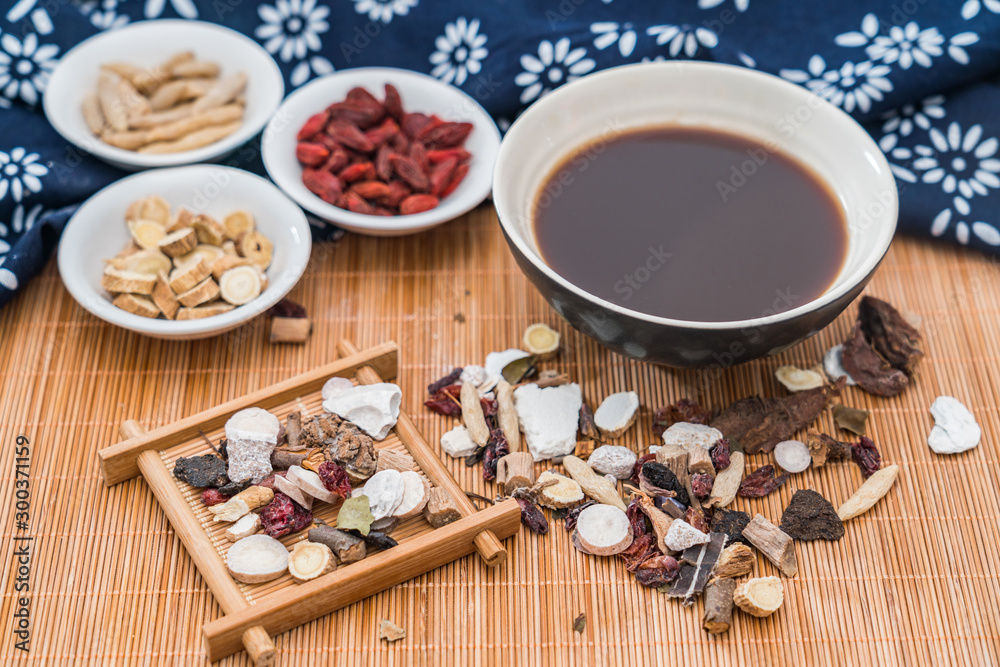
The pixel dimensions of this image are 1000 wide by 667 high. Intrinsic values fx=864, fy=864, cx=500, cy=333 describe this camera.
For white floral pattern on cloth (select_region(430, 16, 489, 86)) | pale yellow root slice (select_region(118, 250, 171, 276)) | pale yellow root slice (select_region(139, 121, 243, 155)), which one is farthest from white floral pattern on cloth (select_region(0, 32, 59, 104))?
white floral pattern on cloth (select_region(430, 16, 489, 86))

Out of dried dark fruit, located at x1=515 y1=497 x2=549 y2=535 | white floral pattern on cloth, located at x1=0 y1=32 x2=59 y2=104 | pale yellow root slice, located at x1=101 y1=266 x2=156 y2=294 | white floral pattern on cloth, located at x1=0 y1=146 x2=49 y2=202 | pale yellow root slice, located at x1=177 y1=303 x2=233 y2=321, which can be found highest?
white floral pattern on cloth, located at x1=0 y1=32 x2=59 y2=104

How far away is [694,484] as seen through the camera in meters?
1.52

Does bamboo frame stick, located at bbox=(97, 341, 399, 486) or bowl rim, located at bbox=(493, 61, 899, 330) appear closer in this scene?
bowl rim, located at bbox=(493, 61, 899, 330)

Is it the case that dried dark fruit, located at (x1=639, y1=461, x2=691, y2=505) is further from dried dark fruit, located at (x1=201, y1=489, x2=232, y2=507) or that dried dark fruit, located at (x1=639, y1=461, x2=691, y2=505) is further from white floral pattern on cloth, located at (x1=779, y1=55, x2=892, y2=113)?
white floral pattern on cloth, located at (x1=779, y1=55, x2=892, y2=113)

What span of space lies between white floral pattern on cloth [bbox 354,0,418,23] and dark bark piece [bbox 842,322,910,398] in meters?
1.29

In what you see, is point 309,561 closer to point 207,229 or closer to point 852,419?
point 207,229

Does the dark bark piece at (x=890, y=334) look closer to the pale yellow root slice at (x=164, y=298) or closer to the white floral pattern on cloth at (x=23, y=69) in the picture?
the pale yellow root slice at (x=164, y=298)

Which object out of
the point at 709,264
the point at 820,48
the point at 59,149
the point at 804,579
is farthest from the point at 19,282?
the point at 820,48

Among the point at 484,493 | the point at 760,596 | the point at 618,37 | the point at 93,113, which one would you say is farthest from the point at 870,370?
the point at 93,113

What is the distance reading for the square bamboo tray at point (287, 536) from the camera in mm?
1312

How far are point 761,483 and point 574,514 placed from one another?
34 centimetres

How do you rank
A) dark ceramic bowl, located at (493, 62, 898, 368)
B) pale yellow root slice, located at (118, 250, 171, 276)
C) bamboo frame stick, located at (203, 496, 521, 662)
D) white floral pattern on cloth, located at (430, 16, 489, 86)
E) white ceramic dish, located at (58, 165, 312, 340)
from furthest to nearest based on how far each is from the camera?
white floral pattern on cloth, located at (430, 16, 489, 86) < pale yellow root slice, located at (118, 250, 171, 276) < white ceramic dish, located at (58, 165, 312, 340) < dark ceramic bowl, located at (493, 62, 898, 368) < bamboo frame stick, located at (203, 496, 521, 662)

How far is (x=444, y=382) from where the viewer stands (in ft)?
5.57

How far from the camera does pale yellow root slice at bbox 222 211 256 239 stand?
184 centimetres
